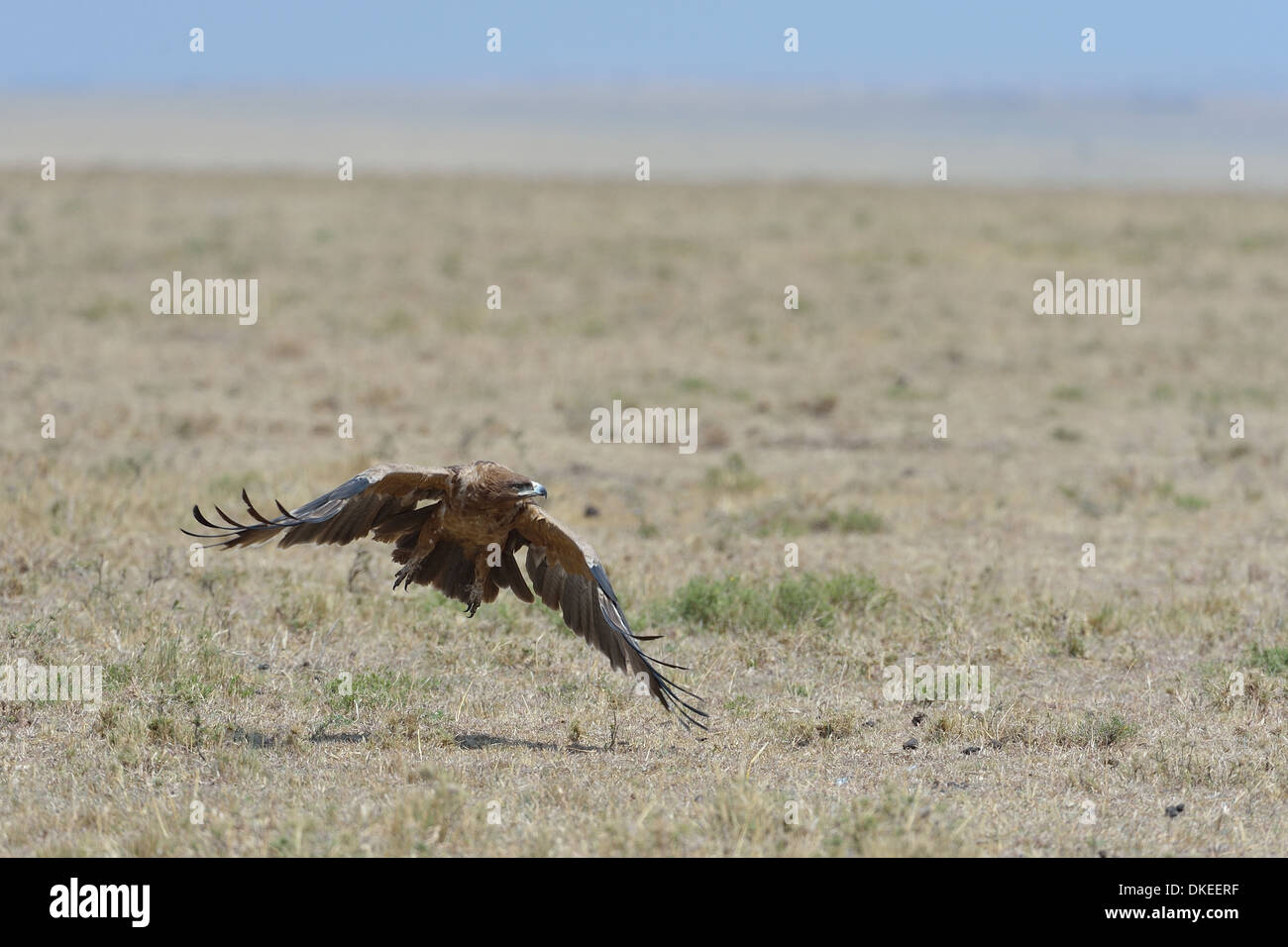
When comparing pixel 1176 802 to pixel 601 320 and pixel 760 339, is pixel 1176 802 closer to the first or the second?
pixel 760 339

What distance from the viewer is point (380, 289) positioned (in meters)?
26.0

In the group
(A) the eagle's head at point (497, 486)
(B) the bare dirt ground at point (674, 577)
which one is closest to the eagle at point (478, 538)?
(A) the eagle's head at point (497, 486)

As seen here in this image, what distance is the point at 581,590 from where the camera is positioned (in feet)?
24.4

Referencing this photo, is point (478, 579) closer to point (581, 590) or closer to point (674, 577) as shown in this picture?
point (581, 590)

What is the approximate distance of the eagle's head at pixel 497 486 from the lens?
7.07m

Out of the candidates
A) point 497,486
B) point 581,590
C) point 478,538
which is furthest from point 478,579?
point 497,486

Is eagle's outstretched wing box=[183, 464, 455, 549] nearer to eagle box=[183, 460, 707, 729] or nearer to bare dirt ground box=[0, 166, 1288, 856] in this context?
eagle box=[183, 460, 707, 729]

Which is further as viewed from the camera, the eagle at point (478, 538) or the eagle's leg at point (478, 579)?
the eagle's leg at point (478, 579)

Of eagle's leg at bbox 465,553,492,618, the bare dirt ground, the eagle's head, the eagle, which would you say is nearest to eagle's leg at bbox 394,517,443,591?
the eagle

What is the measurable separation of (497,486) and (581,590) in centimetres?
74

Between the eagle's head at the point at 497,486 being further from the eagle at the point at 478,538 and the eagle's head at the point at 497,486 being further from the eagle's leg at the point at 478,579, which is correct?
the eagle's leg at the point at 478,579

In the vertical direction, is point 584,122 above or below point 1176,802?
above
